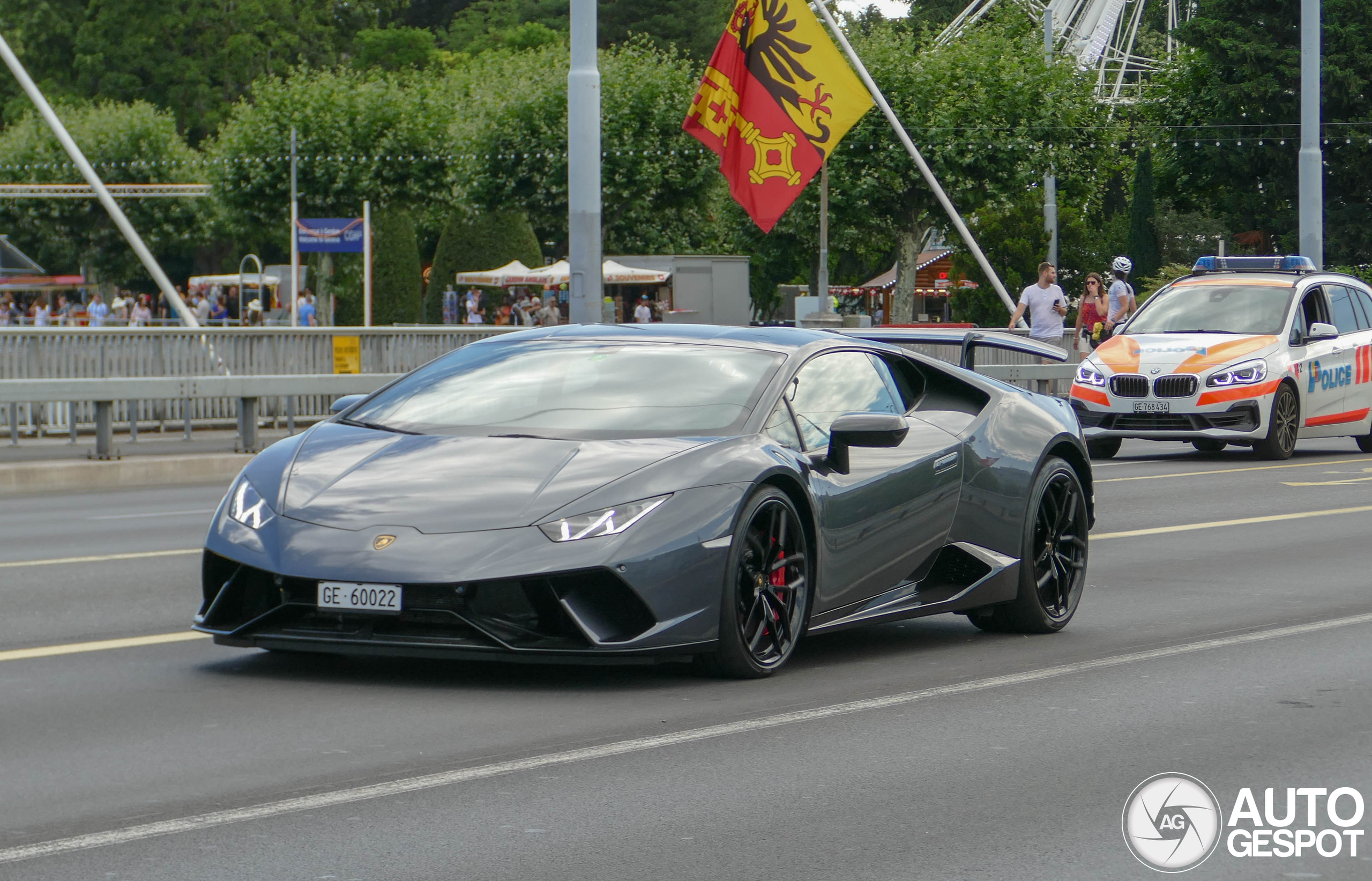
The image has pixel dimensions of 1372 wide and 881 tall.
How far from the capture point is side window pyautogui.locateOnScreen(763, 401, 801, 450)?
289 inches

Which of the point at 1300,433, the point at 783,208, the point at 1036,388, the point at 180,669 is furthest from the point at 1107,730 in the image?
the point at 1036,388

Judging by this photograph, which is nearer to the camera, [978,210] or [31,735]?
[31,735]

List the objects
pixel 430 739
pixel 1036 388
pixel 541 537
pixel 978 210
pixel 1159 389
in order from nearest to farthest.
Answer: pixel 430 739 → pixel 541 537 → pixel 1159 389 → pixel 1036 388 → pixel 978 210

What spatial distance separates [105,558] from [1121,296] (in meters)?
15.4

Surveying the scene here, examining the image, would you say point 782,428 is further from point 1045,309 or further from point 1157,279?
point 1157,279

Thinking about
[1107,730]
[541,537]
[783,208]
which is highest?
[783,208]

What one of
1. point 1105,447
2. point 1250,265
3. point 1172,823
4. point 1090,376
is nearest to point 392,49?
point 1250,265

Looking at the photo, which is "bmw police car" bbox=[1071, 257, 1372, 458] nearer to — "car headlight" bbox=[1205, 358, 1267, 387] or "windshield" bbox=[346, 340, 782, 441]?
"car headlight" bbox=[1205, 358, 1267, 387]

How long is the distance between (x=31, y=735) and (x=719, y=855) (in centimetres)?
240

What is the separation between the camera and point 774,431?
7.35 metres

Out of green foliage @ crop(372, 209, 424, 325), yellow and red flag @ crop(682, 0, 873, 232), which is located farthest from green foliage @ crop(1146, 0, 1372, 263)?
yellow and red flag @ crop(682, 0, 873, 232)

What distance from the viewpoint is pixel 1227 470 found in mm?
18641

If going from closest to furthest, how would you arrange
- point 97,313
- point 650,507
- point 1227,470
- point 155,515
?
point 650,507 → point 155,515 → point 1227,470 → point 97,313

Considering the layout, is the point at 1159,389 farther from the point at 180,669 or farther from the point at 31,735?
the point at 31,735
